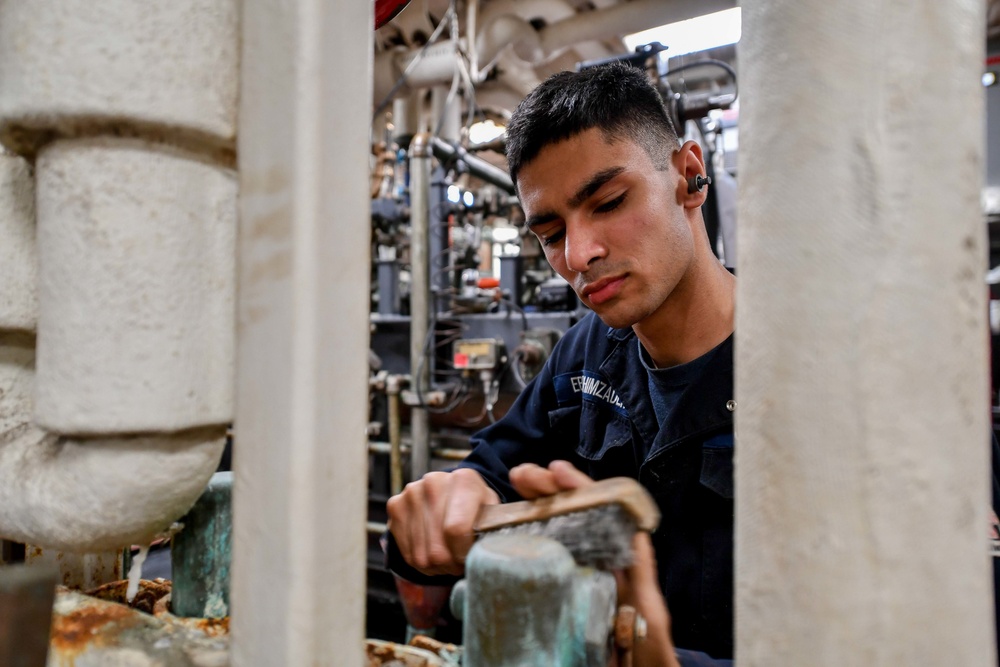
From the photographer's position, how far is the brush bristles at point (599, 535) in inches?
17.3

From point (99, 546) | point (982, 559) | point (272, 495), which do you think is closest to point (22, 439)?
point (99, 546)

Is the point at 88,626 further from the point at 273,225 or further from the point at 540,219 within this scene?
the point at 540,219

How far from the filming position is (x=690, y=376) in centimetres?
111

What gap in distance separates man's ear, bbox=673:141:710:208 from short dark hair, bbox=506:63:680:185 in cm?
3

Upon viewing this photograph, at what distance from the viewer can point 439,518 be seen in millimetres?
652

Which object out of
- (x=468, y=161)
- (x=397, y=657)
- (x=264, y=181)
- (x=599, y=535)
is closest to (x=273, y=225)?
(x=264, y=181)

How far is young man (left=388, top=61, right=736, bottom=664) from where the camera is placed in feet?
3.29

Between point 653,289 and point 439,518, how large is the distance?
0.59m

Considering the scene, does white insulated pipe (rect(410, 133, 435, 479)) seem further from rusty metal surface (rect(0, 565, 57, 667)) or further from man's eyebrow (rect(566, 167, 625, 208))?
rusty metal surface (rect(0, 565, 57, 667))

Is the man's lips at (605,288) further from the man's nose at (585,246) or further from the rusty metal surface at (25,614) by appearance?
the rusty metal surface at (25,614)

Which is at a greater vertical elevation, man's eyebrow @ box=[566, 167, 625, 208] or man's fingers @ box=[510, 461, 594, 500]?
man's eyebrow @ box=[566, 167, 625, 208]

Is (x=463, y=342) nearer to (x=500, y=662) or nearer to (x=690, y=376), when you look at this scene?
(x=690, y=376)

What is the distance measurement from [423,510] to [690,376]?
0.64m

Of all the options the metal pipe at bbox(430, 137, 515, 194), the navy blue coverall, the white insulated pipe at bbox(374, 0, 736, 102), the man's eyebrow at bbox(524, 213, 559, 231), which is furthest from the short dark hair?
the white insulated pipe at bbox(374, 0, 736, 102)
